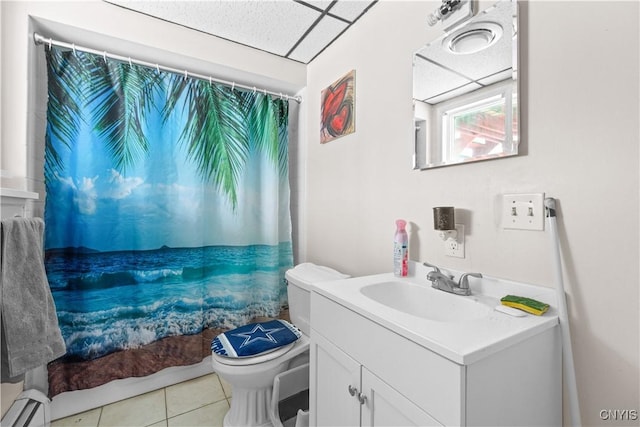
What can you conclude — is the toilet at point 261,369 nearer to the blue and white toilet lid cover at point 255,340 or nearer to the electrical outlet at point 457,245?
→ the blue and white toilet lid cover at point 255,340

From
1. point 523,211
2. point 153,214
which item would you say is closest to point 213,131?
point 153,214

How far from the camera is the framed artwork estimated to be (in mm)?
1596

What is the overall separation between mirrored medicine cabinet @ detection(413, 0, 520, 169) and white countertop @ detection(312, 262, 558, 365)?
44 cm

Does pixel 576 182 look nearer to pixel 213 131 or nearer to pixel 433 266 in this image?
pixel 433 266

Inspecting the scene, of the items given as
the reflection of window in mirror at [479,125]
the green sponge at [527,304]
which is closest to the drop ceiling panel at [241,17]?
the reflection of window in mirror at [479,125]

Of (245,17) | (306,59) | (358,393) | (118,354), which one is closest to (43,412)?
(118,354)

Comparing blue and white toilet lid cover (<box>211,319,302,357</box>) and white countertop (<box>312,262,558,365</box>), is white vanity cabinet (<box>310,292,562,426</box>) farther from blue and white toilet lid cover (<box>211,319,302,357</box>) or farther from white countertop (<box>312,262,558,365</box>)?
blue and white toilet lid cover (<box>211,319,302,357</box>)

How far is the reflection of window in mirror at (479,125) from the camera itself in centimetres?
90

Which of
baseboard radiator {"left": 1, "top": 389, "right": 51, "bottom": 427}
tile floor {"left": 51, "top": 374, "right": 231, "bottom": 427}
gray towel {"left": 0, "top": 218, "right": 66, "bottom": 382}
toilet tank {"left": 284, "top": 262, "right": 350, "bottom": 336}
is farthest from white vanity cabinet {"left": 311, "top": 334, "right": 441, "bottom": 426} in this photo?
baseboard radiator {"left": 1, "top": 389, "right": 51, "bottom": 427}

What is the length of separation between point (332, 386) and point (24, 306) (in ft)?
3.88

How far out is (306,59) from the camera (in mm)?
1961

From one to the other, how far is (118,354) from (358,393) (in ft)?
4.70

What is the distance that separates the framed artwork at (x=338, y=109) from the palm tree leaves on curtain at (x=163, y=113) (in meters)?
0.36

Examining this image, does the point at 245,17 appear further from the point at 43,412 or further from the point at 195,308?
the point at 43,412
